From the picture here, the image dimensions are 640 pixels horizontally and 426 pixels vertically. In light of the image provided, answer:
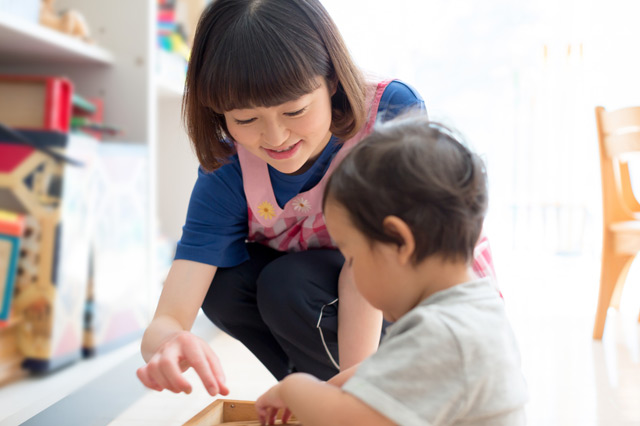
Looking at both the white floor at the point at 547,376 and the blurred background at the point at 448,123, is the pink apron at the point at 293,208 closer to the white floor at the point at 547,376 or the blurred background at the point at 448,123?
the blurred background at the point at 448,123

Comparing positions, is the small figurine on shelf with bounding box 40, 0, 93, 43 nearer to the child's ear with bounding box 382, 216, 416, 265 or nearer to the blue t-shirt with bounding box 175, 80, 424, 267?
the blue t-shirt with bounding box 175, 80, 424, 267

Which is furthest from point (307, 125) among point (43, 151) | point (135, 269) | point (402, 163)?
point (135, 269)

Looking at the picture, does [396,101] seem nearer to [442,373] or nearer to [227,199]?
[227,199]

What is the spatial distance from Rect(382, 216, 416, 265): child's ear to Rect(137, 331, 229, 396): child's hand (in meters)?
0.25

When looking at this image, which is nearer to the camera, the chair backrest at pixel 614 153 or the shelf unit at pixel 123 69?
the shelf unit at pixel 123 69

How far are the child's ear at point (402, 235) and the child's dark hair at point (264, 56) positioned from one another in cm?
25

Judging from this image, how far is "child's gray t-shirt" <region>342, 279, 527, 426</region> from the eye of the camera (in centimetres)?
63

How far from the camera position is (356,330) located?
3.40ft

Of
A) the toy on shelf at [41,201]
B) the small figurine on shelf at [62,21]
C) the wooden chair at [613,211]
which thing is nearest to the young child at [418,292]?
the toy on shelf at [41,201]

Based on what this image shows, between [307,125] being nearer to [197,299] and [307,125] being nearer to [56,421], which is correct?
[197,299]

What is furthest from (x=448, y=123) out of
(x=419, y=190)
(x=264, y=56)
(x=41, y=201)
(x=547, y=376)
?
(x=547, y=376)

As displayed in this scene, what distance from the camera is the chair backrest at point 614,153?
1992 millimetres

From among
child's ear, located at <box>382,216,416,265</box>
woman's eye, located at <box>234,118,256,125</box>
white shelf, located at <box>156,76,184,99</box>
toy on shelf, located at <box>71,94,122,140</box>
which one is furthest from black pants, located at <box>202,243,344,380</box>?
white shelf, located at <box>156,76,184,99</box>

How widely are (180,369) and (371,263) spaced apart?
265 millimetres
